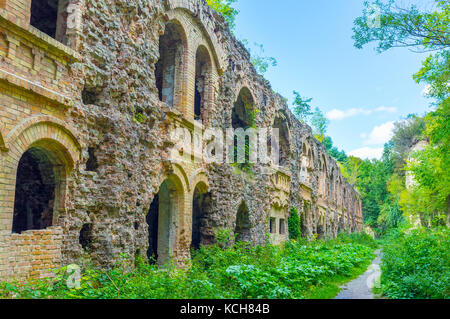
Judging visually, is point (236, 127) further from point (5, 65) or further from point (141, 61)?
point (5, 65)

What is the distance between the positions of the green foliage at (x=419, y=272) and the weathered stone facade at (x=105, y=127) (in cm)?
497

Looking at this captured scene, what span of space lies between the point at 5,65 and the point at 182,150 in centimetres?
495

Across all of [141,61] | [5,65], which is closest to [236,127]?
[141,61]

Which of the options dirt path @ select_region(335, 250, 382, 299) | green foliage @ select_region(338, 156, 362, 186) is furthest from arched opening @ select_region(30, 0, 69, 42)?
green foliage @ select_region(338, 156, 362, 186)

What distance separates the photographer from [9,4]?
17.7 ft

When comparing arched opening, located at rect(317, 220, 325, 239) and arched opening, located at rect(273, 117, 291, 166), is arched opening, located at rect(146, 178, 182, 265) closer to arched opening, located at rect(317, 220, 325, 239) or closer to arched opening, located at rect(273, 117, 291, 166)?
arched opening, located at rect(273, 117, 291, 166)

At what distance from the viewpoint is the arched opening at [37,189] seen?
6195 mm

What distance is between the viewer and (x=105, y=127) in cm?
707

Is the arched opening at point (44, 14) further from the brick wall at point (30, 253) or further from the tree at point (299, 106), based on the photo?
the tree at point (299, 106)

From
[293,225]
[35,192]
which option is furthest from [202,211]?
[293,225]

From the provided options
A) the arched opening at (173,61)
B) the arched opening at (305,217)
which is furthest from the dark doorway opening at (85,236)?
the arched opening at (305,217)

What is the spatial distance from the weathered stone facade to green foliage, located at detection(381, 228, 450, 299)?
4.97 m

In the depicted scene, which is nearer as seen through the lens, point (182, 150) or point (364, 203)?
point (182, 150)
